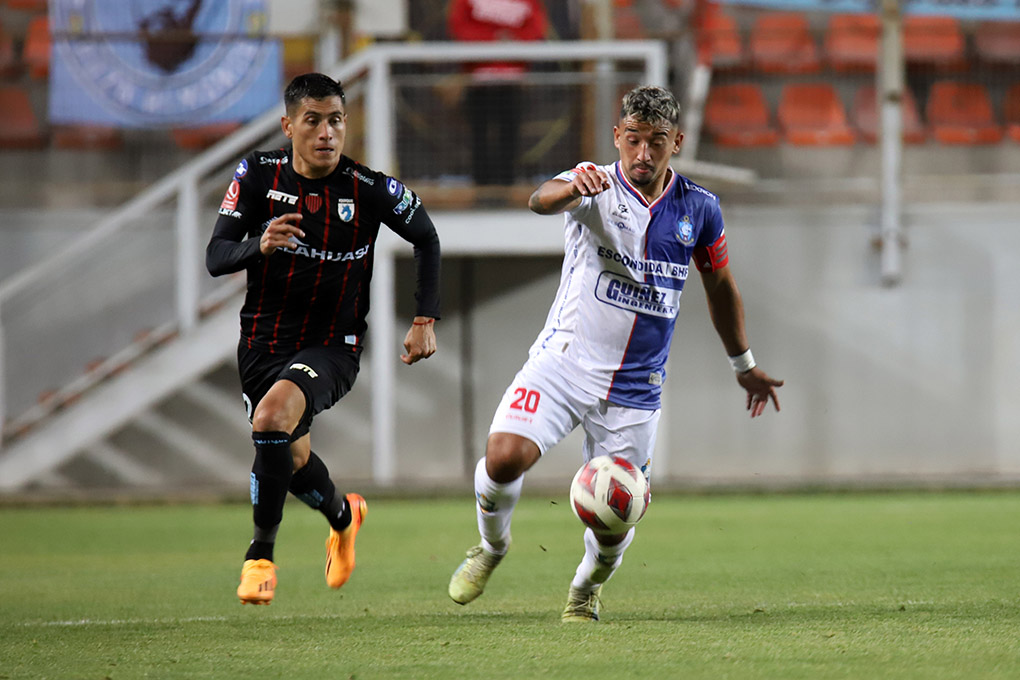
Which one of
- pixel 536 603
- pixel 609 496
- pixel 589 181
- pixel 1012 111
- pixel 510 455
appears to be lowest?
pixel 536 603

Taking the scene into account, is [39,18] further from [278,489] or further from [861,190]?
[278,489]

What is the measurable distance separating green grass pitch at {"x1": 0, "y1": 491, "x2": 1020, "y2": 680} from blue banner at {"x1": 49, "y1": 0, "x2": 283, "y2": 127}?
16.5 feet

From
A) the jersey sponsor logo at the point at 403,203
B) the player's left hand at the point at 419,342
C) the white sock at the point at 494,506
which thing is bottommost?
the white sock at the point at 494,506

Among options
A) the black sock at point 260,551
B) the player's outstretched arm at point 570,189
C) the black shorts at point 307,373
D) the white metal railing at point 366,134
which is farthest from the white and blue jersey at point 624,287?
the white metal railing at point 366,134

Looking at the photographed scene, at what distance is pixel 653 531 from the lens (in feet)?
31.1

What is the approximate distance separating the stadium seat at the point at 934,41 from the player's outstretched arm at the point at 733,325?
10433 millimetres

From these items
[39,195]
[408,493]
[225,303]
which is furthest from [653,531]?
[39,195]

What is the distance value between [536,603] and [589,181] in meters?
2.05

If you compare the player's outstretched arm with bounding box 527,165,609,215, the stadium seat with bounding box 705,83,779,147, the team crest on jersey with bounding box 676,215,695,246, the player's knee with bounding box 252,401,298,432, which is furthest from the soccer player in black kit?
the stadium seat with bounding box 705,83,779,147

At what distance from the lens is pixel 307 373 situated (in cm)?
570

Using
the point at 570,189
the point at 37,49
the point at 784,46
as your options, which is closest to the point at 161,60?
the point at 37,49

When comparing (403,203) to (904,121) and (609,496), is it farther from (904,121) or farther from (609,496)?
(904,121)

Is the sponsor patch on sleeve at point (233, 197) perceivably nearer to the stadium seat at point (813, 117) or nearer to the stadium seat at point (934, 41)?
the stadium seat at point (813, 117)

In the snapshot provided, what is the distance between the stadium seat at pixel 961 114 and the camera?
15.0 metres
